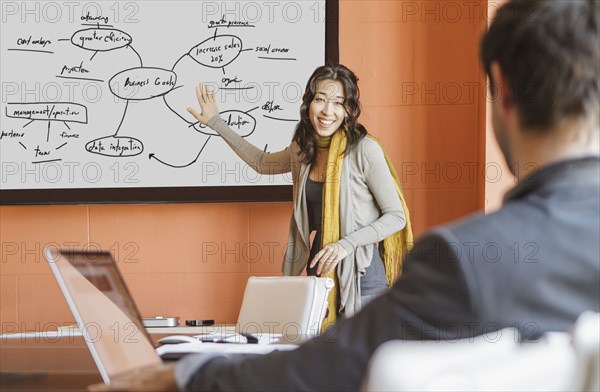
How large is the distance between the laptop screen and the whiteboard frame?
2.66m

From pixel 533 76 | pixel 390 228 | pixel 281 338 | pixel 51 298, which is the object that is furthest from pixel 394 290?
pixel 51 298

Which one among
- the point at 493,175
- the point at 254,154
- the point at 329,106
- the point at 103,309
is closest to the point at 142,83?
the point at 254,154

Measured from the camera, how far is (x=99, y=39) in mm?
4281

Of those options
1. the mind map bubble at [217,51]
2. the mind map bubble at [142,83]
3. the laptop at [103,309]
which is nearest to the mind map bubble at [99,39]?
the mind map bubble at [142,83]

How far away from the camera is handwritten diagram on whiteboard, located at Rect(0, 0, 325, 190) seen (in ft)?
13.7

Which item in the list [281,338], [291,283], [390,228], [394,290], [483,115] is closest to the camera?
[394,290]

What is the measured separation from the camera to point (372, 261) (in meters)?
3.59

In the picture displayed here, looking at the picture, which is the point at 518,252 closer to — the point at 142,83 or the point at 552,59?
the point at 552,59

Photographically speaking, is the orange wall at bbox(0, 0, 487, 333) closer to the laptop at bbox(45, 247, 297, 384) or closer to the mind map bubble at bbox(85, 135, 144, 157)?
the mind map bubble at bbox(85, 135, 144, 157)

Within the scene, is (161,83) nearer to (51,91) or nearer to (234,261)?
(51,91)

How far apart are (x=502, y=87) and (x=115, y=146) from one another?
11.2ft

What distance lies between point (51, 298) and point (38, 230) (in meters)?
0.33

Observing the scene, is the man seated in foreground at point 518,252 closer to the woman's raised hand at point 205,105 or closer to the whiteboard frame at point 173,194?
the woman's raised hand at point 205,105

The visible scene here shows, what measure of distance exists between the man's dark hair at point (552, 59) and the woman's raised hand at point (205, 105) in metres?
2.99
